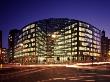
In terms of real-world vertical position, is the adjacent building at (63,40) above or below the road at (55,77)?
above

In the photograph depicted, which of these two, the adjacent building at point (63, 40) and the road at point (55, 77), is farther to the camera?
the adjacent building at point (63, 40)

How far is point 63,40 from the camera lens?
16912cm

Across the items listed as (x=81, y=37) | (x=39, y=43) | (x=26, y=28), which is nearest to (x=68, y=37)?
(x=81, y=37)

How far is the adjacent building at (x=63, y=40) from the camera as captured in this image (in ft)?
505

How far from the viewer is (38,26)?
6767 inches

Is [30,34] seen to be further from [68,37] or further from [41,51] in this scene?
[68,37]

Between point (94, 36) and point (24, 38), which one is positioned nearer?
point (94, 36)

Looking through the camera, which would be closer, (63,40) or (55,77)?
(55,77)

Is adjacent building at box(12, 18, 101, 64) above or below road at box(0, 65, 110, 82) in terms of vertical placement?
above

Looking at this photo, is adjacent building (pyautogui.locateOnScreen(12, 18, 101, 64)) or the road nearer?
the road

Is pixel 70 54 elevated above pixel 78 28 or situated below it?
below

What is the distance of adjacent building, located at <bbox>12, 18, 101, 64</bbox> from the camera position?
153875mm

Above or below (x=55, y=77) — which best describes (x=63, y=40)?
above

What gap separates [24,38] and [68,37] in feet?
130
